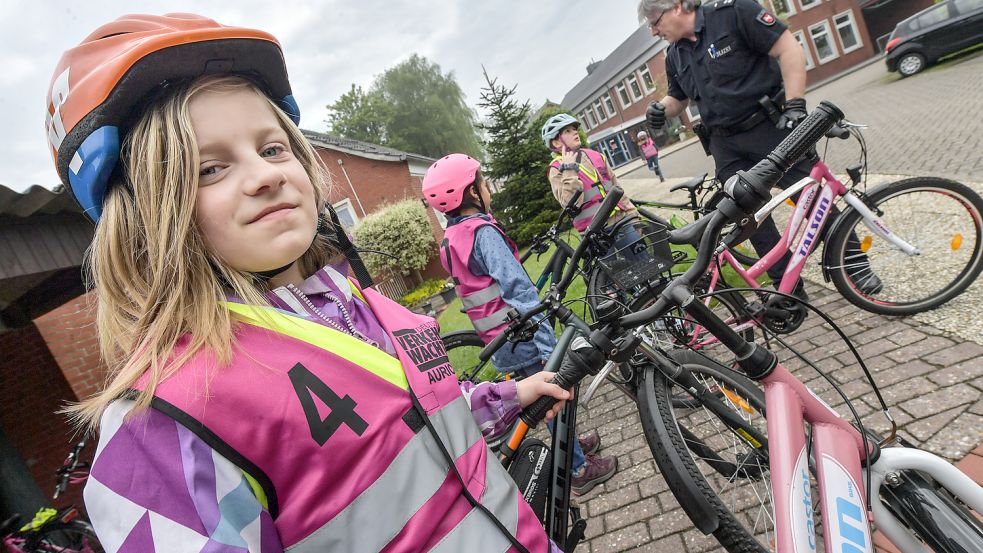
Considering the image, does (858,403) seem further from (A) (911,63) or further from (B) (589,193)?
(A) (911,63)

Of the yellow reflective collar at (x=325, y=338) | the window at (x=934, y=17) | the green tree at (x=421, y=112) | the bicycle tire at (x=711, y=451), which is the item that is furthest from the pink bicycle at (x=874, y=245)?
the green tree at (x=421, y=112)

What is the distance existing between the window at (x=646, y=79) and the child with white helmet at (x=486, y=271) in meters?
41.1

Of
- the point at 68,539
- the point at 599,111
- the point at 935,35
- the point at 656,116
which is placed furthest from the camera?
the point at 599,111

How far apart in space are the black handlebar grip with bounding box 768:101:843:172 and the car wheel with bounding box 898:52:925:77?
21.0 meters

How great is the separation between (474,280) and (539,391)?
5.21 feet

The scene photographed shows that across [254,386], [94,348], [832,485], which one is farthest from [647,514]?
[94,348]

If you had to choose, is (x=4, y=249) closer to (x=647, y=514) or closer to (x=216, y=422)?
(x=216, y=422)

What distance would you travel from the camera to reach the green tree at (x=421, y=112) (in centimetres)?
3722

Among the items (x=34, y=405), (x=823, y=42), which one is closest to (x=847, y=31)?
(x=823, y=42)

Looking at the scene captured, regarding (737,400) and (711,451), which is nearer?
(737,400)

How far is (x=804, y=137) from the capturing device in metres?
1.20

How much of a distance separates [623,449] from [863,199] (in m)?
2.30

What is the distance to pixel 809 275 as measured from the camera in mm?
4465

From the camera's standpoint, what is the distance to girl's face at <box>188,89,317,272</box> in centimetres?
105
